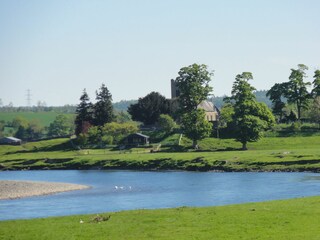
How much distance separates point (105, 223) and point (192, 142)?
95019 mm

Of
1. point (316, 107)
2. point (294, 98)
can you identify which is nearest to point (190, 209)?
point (316, 107)

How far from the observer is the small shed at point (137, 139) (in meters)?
146

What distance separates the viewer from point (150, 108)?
574 feet

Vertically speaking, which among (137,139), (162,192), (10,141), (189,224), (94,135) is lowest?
(162,192)

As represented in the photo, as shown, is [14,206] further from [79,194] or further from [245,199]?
[245,199]

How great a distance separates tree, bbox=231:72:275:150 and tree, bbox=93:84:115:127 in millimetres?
42326

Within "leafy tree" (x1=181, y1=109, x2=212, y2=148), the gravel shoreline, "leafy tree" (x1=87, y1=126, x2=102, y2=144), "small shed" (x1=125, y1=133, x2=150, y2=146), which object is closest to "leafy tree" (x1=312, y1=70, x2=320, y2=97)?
"leafy tree" (x1=181, y1=109, x2=212, y2=148)

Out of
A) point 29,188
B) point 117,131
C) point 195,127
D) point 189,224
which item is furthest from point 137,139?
point 189,224

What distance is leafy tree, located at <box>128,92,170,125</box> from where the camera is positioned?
17512 centimetres

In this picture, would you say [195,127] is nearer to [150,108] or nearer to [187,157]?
[187,157]

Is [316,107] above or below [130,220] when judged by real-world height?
above

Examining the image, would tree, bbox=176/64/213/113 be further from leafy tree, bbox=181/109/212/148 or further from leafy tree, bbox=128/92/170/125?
leafy tree, bbox=128/92/170/125

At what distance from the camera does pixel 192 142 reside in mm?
134625

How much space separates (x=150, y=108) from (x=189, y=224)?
13715 cm
